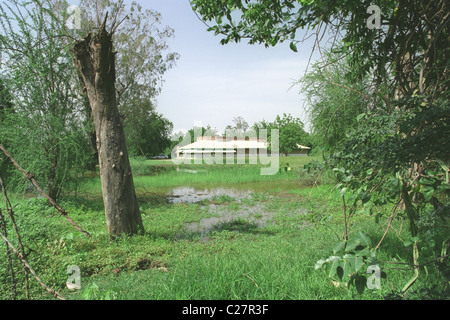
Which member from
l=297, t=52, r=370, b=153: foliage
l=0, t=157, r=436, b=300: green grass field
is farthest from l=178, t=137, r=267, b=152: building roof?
l=0, t=157, r=436, b=300: green grass field

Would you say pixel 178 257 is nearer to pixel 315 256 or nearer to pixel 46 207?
pixel 315 256

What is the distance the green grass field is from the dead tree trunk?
0.33m

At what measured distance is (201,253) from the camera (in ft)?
12.6

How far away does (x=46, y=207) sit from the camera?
6.33 meters

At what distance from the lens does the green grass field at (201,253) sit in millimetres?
2316

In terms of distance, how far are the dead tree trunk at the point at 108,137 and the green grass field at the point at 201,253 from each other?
13.1 inches

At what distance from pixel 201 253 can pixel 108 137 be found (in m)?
2.11

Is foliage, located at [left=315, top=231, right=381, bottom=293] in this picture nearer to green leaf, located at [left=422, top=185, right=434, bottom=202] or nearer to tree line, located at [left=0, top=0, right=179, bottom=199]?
green leaf, located at [left=422, top=185, right=434, bottom=202]

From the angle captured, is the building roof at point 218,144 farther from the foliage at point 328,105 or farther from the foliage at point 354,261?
the foliage at point 354,261

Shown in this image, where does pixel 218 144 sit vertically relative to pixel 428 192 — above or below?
above

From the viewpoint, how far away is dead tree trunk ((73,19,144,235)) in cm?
430

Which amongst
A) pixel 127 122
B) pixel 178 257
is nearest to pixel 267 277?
pixel 178 257

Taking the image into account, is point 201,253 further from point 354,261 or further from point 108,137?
point 354,261

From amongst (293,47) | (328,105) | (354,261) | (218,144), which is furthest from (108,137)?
(218,144)
